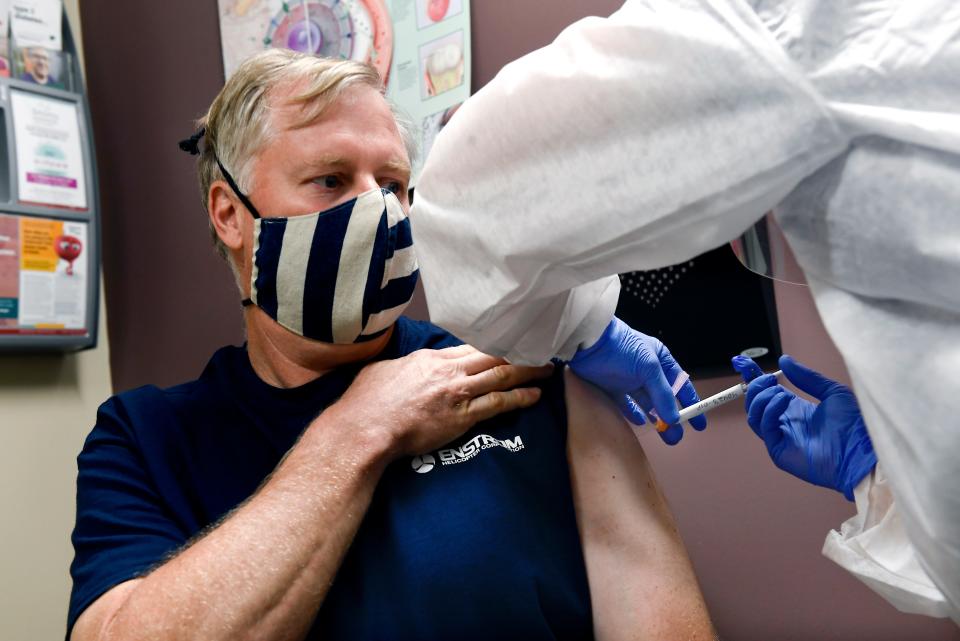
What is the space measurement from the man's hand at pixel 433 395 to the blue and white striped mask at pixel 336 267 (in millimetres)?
101

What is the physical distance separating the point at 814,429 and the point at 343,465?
0.66 meters

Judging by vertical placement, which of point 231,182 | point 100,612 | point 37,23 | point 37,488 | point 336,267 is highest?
point 37,23

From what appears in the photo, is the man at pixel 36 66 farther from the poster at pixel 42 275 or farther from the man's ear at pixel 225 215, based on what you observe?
the man's ear at pixel 225 215

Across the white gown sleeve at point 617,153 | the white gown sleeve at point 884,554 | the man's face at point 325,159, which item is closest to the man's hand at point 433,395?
the man's face at point 325,159

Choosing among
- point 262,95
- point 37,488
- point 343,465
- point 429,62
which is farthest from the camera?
point 37,488

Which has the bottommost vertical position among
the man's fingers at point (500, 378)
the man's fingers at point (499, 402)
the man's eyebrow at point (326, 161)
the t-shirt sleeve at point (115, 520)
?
the t-shirt sleeve at point (115, 520)

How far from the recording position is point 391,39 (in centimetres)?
201

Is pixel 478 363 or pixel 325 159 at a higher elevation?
pixel 325 159

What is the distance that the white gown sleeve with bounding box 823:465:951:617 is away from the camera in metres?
0.80

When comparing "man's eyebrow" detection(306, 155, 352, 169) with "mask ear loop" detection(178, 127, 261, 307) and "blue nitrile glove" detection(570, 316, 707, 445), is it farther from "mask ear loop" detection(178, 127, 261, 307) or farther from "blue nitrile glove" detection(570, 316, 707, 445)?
"blue nitrile glove" detection(570, 316, 707, 445)

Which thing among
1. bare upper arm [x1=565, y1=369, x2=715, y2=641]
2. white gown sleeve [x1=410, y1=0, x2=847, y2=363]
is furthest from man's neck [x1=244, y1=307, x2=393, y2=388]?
white gown sleeve [x1=410, y1=0, x2=847, y2=363]

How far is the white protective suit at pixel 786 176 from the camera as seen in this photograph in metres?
0.68

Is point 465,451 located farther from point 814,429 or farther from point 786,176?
point 786,176

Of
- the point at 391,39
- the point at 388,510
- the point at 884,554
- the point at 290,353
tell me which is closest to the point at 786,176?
the point at 884,554
